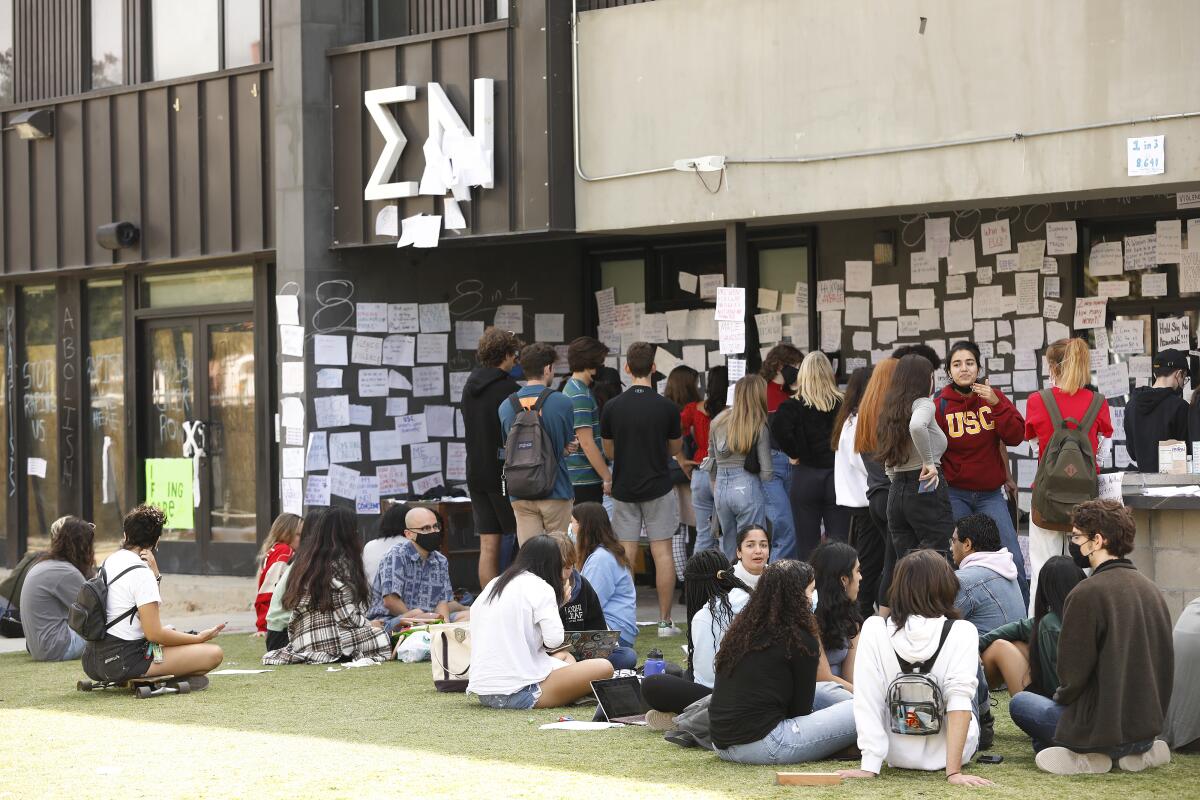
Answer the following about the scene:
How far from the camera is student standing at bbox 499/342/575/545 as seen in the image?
487 inches

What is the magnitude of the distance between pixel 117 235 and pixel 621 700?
9.20 meters

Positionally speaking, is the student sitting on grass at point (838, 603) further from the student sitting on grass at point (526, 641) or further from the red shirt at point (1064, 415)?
the red shirt at point (1064, 415)

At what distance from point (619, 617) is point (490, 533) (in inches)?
109

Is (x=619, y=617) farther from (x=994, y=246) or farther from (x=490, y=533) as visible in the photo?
(x=994, y=246)

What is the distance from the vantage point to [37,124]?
16875 mm

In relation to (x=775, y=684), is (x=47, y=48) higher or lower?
higher

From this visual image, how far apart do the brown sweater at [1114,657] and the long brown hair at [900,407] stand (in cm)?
319

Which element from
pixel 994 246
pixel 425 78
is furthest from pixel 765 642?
pixel 425 78

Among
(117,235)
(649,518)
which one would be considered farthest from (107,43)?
(649,518)

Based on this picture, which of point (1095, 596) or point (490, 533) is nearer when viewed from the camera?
point (1095, 596)

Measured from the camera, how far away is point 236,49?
627 inches

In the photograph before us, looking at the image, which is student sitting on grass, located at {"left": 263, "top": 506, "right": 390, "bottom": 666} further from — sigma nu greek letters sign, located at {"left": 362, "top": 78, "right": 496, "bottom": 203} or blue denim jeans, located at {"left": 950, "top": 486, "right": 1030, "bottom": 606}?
blue denim jeans, located at {"left": 950, "top": 486, "right": 1030, "bottom": 606}

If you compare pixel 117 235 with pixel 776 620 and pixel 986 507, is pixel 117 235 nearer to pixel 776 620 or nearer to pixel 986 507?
pixel 986 507

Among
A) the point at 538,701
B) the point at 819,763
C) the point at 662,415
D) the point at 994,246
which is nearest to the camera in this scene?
the point at 819,763
